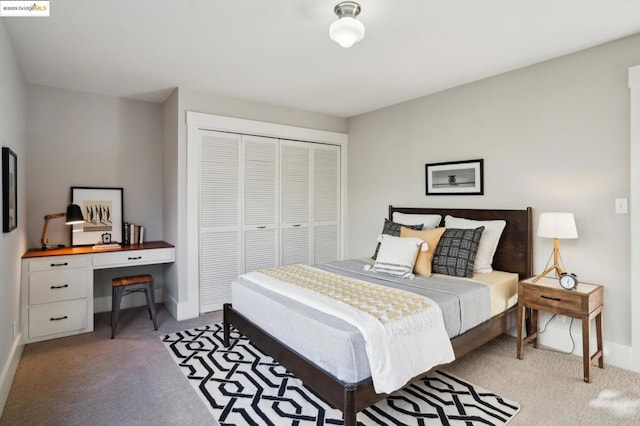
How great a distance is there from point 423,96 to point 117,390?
3.95m

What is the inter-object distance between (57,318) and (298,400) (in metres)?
2.51

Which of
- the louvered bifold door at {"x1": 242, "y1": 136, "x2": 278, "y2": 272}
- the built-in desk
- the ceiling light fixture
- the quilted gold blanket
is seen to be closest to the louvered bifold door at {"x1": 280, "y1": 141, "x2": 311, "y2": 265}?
the louvered bifold door at {"x1": 242, "y1": 136, "x2": 278, "y2": 272}

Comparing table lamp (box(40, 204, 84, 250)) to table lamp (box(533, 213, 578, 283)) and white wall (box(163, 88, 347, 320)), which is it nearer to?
white wall (box(163, 88, 347, 320))

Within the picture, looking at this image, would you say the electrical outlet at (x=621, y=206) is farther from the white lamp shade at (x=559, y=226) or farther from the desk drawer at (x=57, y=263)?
the desk drawer at (x=57, y=263)

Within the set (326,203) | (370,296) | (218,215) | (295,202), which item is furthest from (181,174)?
(370,296)

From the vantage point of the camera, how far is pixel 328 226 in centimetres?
499

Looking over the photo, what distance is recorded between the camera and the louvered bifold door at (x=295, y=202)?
4.54m

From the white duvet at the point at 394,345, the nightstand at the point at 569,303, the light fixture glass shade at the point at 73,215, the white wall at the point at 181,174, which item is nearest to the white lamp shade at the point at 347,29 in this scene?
the white duvet at the point at 394,345

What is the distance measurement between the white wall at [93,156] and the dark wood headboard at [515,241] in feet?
12.4

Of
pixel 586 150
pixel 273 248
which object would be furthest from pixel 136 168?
pixel 586 150

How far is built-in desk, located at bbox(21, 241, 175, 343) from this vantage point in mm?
3125

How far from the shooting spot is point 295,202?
4645 millimetres

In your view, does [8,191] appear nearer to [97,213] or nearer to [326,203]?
[97,213]

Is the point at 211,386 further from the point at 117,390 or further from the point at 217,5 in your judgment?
the point at 217,5
